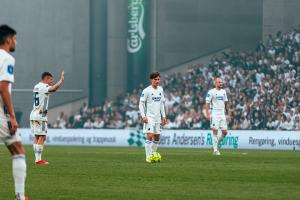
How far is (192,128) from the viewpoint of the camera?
4419cm

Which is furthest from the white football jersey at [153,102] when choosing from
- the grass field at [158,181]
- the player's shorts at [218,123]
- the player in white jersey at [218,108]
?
the player's shorts at [218,123]

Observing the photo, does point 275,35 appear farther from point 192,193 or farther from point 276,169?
point 192,193

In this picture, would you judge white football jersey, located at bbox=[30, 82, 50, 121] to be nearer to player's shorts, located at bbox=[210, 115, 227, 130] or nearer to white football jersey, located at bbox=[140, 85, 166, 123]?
white football jersey, located at bbox=[140, 85, 166, 123]

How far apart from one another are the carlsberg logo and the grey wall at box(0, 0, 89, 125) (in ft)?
15.1

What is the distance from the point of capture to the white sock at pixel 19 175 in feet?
39.1

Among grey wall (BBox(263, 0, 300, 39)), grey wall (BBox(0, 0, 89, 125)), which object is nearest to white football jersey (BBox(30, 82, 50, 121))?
grey wall (BBox(263, 0, 300, 39))

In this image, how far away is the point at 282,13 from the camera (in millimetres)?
50406

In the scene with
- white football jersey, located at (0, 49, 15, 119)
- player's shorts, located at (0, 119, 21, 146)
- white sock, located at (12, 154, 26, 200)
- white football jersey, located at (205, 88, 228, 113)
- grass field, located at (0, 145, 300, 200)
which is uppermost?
white football jersey, located at (205, 88, 228, 113)

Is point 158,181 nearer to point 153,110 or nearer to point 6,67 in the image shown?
point 6,67

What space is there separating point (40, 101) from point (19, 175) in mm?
11482

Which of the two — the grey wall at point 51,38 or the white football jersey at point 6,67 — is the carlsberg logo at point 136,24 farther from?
the white football jersey at point 6,67

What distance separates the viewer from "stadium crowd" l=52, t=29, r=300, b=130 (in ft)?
139

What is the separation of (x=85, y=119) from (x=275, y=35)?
39.3 feet

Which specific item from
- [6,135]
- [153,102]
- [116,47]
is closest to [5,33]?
[6,135]
